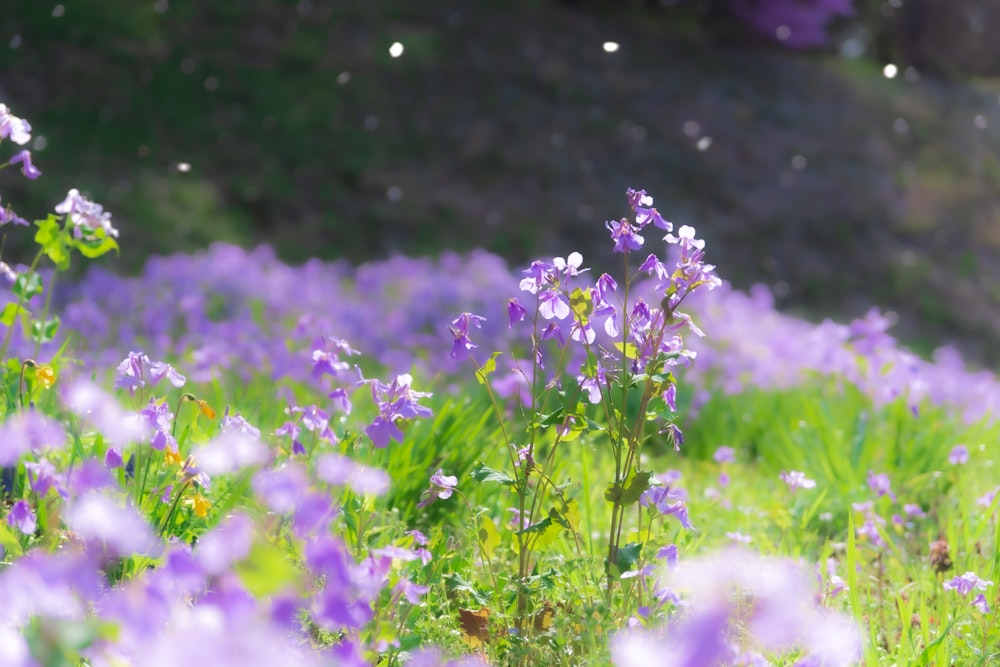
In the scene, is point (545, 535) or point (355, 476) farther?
point (545, 535)

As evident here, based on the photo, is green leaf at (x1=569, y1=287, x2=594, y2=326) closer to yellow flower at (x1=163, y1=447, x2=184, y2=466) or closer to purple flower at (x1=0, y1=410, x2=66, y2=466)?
yellow flower at (x1=163, y1=447, x2=184, y2=466)

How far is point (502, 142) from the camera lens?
10.3 meters

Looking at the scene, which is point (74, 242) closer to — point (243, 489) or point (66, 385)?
point (66, 385)

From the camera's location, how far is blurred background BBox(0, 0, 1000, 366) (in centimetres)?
858

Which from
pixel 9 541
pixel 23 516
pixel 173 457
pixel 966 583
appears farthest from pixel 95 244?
pixel 966 583

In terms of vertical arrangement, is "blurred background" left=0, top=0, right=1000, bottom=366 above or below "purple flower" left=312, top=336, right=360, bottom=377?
above

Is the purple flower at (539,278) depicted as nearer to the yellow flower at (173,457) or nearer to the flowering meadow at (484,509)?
the flowering meadow at (484,509)

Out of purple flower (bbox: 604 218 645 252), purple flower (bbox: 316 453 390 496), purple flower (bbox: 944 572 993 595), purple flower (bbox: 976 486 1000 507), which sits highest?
purple flower (bbox: 976 486 1000 507)

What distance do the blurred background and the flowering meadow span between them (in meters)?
4.62

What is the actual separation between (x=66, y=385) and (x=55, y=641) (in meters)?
1.57

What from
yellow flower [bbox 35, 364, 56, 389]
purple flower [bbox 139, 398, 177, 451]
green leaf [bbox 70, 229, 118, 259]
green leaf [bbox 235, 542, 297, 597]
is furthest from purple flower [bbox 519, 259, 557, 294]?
yellow flower [bbox 35, 364, 56, 389]

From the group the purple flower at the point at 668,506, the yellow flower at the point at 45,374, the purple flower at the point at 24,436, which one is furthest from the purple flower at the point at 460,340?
the yellow flower at the point at 45,374

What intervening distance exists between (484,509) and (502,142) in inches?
345

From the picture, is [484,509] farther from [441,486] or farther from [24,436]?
[24,436]
